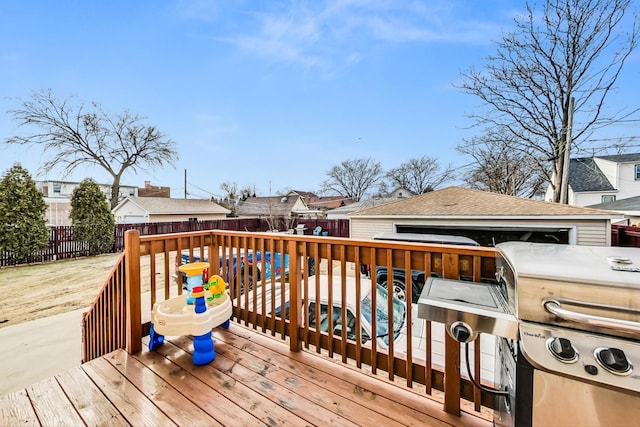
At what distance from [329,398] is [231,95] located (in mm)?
13025

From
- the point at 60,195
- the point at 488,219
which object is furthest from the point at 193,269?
the point at 60,195

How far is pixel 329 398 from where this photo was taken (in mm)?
1638

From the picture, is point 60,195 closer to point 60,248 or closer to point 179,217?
point 179,217

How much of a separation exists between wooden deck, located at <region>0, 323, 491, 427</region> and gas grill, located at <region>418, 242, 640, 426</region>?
29.5 inches

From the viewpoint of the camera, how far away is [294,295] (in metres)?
2.18

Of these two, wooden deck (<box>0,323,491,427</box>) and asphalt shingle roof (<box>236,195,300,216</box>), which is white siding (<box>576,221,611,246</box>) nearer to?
wooden deck (<box>0,323,491,427</box>)

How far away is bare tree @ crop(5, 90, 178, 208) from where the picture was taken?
50.4 ft

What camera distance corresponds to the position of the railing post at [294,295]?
2.16 meters

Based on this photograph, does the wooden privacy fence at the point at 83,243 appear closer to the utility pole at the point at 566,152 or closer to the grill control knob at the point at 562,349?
the grill control knob at the point at 562,349

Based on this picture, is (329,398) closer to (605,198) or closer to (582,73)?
(582,73)

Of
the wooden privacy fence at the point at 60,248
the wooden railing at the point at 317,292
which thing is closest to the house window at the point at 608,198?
the wooden railing at the point at 317,292

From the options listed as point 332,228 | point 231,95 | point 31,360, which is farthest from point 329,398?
point 332,228

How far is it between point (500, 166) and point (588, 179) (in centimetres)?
1053

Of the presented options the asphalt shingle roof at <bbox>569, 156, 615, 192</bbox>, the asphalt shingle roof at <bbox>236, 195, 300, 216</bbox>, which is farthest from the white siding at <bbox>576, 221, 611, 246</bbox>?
the asphalt shingle roof at <bbox>236, 195, 300, 216</bbox>
